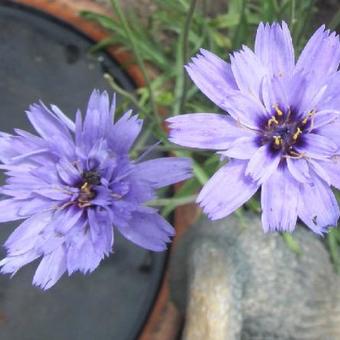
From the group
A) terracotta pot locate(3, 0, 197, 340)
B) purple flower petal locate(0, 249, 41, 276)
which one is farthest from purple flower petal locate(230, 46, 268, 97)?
terracotta pot locate(3, 0, 197, 340)

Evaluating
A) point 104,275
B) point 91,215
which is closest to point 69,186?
point 91,215

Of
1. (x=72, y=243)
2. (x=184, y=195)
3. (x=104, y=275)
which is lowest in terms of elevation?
(x=72, y=243)

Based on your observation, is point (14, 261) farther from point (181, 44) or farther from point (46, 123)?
point (181, 44)

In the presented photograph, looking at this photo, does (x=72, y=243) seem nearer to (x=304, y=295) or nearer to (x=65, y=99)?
(x=304, y=295)

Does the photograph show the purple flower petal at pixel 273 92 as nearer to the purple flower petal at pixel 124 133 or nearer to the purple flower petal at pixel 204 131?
the purple flower petal at pixel 204 131

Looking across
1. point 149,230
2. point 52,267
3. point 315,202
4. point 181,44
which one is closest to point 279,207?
point 315,202

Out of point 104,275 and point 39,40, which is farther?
point 39,40

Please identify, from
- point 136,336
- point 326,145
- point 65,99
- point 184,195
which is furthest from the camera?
point 65,99

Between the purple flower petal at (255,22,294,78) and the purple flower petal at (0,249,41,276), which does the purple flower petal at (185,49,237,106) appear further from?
the purple flower petal at (0,249,41,276)
